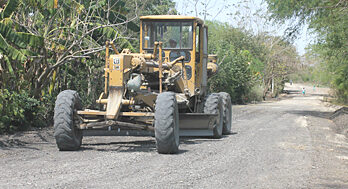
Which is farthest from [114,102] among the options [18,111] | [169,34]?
[18,111]

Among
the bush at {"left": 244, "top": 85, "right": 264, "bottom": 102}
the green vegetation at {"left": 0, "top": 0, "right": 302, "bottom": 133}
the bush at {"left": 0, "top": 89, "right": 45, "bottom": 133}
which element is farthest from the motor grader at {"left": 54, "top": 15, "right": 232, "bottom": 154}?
the bush at {"left": 244, "top": 85, "right": 264, "bottom": 102}

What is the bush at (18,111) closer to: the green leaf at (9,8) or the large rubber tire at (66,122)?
the green leaf at (9,8)

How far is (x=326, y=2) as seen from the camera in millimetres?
25578

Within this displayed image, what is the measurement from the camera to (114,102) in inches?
418

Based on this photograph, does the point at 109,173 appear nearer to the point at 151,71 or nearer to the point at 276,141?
the point at 151,71

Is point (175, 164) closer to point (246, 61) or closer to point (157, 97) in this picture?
point (157, 97)

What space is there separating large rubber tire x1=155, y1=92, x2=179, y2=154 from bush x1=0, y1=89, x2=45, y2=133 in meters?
5.26

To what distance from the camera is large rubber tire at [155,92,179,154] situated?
10094 mm

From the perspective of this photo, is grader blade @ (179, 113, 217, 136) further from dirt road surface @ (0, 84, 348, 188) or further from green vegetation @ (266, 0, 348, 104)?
green vegetation @ (266, 0, 348, 104)

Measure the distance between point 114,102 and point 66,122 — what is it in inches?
41.7

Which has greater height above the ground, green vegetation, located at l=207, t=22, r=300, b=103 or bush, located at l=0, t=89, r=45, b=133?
green vegetation, located at l=207, t=22, r=300, b=103

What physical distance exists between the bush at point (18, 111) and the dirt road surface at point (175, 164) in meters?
0.80

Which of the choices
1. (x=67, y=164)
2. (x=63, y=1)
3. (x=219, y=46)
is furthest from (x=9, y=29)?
(x=219, y=46)

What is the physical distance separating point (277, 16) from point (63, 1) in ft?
52.2
